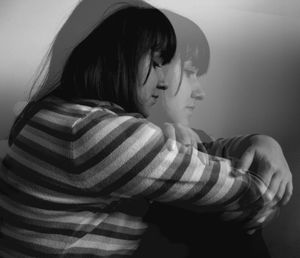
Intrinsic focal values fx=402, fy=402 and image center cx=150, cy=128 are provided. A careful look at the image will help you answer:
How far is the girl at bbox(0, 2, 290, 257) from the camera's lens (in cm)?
41

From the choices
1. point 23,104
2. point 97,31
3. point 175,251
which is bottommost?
point 175,251

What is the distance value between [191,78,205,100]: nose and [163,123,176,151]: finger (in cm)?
5

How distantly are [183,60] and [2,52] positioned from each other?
25 centimetres

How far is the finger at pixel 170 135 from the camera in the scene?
43 cm

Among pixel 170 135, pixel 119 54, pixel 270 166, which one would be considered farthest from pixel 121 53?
pixel 270 166

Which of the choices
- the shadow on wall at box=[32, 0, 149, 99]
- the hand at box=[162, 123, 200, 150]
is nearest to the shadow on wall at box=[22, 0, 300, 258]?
the shadow on wall at box=[32, 0, 149, 99]

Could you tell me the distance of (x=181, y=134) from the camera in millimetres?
460

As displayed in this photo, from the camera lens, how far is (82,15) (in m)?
0.51

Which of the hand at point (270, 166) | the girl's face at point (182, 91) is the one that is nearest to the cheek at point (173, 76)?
the girl's face at point (182, 91)

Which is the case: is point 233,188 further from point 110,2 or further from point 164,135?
point 110,2

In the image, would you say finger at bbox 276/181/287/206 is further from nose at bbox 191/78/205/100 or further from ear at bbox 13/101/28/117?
ear at bbox 13/101/28/117

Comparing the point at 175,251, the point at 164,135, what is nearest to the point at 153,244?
the point at 175,251

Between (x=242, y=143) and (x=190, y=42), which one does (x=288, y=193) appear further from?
(x=190, y=42)

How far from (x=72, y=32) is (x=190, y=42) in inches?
6.0
